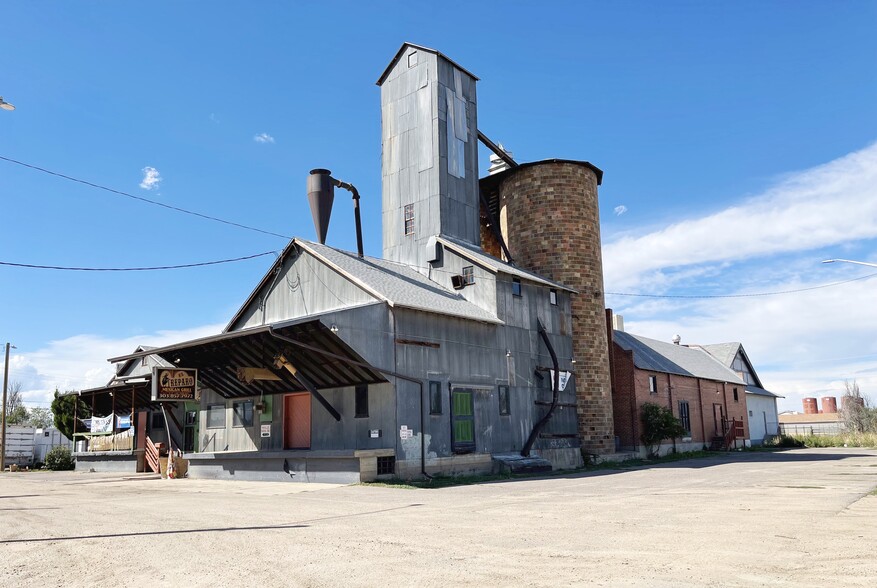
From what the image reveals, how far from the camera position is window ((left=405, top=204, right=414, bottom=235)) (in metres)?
32.6

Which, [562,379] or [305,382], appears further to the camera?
[562,379]

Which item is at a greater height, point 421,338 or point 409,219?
point 409,219

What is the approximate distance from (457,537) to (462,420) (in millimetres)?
14484

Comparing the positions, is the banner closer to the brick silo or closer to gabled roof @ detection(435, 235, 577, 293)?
gabled roof @ detection(435, 235, 577, 293)

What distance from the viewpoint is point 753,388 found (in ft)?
192

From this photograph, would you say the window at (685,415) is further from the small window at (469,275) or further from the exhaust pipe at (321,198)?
the exhaust pipe at (321,198)

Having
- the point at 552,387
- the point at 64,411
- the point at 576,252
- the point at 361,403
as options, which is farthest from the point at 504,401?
the point at 64,411

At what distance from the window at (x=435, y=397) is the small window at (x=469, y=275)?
5.93 meters

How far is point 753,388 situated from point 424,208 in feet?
130

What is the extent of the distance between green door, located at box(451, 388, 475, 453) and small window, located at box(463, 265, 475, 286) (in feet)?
17.0

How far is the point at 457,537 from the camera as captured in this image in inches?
436

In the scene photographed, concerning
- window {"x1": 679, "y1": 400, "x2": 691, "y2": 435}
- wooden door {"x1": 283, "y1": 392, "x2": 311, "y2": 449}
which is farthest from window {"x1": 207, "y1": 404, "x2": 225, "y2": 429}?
window {"x1": 679, "y1": 400, "x2": 691, "y2": 435}

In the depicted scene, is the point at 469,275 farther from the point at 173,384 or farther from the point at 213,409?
the point at 213,409

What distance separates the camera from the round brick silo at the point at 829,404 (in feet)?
355
